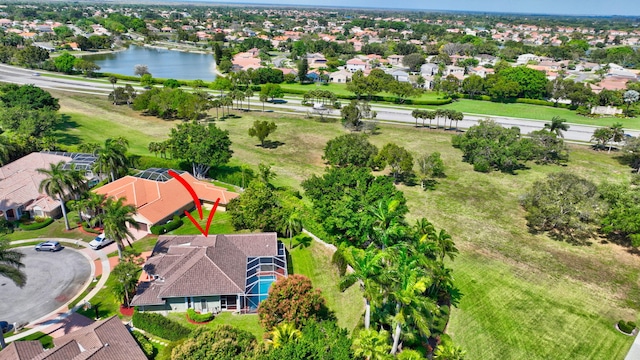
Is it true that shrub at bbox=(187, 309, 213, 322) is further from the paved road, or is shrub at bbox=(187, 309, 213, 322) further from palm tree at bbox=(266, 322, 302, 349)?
the paved road

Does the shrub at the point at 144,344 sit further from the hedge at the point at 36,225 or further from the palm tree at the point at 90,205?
the hedge at the point at 36,225

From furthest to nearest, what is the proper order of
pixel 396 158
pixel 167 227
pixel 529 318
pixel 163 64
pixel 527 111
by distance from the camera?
pixel 163 64 < pixel 527 111 < pixel 396 158 < pixel 167 227 < pixel 529 318

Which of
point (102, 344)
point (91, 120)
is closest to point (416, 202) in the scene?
point (102, 344)

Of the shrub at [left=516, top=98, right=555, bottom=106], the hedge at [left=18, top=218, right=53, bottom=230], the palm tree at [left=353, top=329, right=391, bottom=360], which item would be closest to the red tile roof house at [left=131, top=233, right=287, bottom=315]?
the palm tree at [left=353, top=329, right=391, bottom=360]

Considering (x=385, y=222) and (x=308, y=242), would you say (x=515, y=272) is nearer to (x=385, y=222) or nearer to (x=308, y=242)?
(x=385, y=222)

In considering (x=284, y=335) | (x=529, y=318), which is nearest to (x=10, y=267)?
→ (x=284, y=335)

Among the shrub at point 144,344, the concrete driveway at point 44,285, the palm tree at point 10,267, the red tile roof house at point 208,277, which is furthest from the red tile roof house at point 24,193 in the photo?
the shrub at point 144,344
